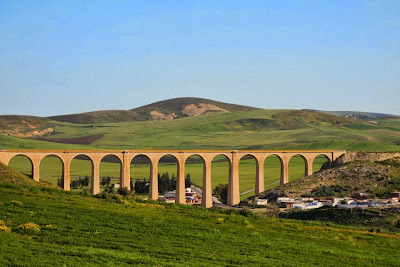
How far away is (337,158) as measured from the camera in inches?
4055

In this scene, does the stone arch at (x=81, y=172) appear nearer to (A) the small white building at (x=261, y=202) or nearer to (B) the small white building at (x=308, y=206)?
(A) the small white building at (x=261, y=202)

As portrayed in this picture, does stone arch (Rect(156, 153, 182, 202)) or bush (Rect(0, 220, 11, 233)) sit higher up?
bush (Rect(0, 220, 11, 233))

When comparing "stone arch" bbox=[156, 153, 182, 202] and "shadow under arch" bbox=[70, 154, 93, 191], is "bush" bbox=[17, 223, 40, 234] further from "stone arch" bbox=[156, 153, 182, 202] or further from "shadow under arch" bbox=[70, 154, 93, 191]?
"stone arch" bbox=[156, 153, 182, 202]

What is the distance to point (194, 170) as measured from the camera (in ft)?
459

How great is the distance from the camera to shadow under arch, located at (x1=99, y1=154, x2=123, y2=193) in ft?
336

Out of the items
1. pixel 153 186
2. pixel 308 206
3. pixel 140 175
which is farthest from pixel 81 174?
pixel 308 206

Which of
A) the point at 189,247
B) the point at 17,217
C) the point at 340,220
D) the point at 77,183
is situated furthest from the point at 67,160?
the point at 189,247

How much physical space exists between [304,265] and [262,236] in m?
7.37

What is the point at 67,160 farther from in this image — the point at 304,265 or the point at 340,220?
the point at 304,265

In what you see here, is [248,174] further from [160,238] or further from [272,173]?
[160,238]

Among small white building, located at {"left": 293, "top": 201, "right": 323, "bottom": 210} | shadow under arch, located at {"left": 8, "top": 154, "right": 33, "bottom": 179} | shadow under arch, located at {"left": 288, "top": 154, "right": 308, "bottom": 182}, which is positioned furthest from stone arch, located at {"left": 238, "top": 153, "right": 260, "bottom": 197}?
shadow under arch, located at {"left": 8, "top": 154, "right": 33, "bottom": 179}

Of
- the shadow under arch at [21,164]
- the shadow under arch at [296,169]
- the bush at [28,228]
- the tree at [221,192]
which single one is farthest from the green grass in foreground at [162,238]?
the shadow under arch at [21,164]

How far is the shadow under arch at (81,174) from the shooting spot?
104 metres

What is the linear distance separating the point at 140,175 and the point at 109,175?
21.3 feet
